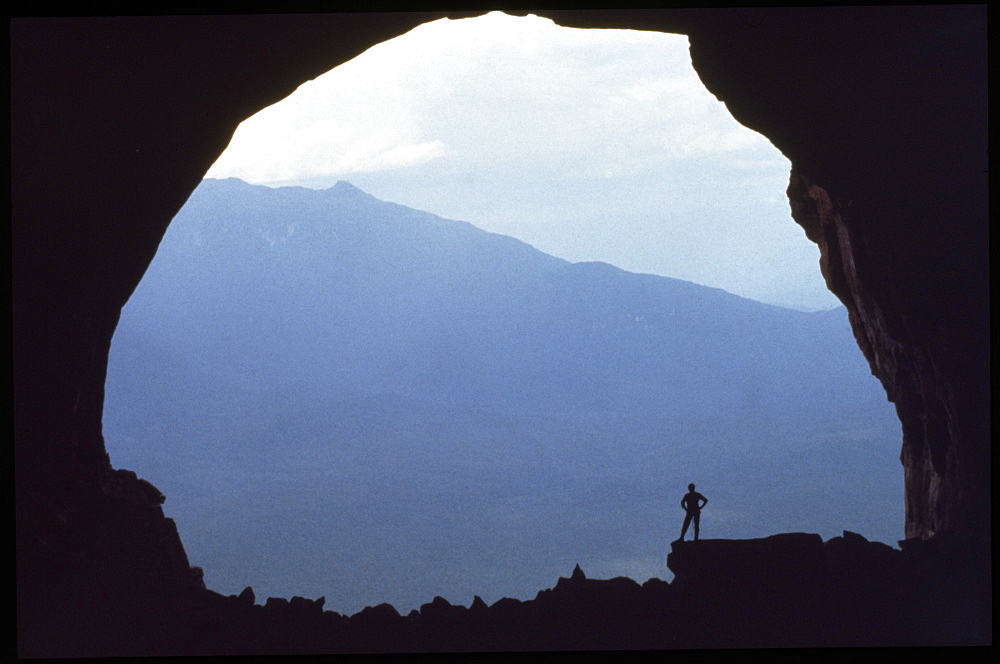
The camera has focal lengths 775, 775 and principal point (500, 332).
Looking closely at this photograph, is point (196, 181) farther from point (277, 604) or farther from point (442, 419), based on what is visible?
point (442, 419)

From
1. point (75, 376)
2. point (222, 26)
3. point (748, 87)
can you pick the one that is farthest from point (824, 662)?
point (222, 26)

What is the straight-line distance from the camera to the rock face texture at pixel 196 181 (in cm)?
772

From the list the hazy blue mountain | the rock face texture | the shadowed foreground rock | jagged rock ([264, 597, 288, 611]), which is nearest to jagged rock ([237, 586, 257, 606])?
the shadowed foreground rock

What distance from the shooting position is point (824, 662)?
25.2 ft

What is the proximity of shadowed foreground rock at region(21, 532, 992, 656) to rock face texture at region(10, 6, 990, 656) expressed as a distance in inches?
8.0

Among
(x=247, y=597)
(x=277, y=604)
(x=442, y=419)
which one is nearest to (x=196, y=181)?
(x=247, y=597)

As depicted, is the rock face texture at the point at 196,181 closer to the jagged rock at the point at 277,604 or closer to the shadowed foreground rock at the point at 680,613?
the jagged rock at the point at 277,604

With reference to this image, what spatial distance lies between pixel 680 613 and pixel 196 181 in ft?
24.7

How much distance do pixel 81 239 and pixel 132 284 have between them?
1003mm

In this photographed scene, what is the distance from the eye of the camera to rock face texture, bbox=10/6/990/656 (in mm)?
7719

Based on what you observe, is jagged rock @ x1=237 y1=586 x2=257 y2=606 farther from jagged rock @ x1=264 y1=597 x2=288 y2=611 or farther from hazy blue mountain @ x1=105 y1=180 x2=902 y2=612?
hazy blue mountain @ x1=105 y1=180 x2=902 y2=612

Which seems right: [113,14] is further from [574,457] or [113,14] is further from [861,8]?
[574,457]

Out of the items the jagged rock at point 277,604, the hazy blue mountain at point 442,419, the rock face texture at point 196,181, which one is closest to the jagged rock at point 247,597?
the jagged rock at point 277,604

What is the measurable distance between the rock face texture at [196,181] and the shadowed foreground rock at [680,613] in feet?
0.67
